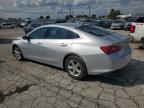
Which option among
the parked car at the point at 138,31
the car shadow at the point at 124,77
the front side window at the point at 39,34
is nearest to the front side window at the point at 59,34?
the front side window at the point at 39,34

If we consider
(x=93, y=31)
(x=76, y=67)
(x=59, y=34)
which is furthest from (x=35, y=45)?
(x=93, y=31)

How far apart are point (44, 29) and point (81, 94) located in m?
2.95

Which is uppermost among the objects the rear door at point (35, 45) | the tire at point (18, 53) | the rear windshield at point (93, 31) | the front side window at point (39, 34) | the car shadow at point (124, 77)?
the rear windshield at point (93, 31)

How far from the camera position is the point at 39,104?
14.3 ft

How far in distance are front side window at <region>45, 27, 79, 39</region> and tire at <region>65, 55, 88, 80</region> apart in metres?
0.63

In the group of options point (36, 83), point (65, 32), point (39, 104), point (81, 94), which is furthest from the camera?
point (65, 32)

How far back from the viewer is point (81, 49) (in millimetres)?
5238

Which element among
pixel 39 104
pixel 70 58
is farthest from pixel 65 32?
pixel 39 104

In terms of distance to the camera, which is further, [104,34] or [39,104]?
[104,34]

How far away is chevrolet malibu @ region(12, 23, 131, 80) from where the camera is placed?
5027 millimetres

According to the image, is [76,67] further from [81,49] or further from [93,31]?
[93,31]

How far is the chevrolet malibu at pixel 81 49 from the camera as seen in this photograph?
5.03 metres

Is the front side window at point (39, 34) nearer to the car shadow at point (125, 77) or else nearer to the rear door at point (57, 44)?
the rear door at point (57, 44)

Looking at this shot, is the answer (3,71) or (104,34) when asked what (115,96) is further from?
(3,71)
